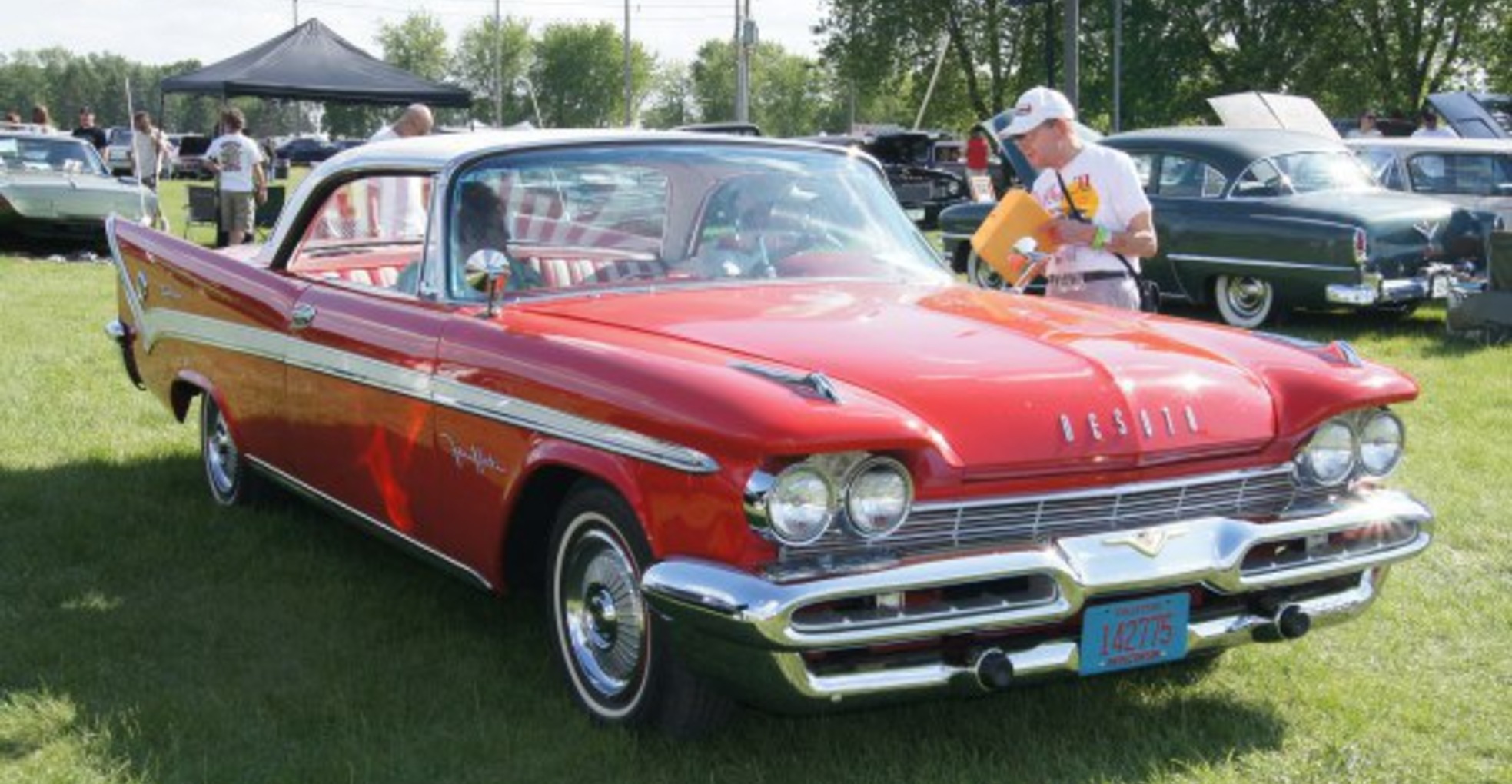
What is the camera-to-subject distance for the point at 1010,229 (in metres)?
5.26

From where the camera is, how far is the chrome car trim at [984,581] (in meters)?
2.94

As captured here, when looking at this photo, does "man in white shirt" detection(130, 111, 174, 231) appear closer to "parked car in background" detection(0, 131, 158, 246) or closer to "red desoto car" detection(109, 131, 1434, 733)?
"parked car in background" detection(0, 131, 158, 246)

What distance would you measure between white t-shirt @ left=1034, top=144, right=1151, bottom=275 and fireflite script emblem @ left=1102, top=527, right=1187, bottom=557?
2340 millimetres

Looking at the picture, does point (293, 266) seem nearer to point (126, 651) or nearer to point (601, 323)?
point (126, 651)

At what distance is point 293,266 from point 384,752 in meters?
2.22

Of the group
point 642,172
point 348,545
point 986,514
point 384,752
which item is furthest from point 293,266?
point 986,514

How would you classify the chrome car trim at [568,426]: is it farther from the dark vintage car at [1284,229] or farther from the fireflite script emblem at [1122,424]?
the dark vintage car at [1284,229]

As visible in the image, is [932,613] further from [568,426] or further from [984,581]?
[568,426]

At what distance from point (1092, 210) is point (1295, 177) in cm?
677

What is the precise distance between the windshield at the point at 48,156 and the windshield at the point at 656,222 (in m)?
14.2

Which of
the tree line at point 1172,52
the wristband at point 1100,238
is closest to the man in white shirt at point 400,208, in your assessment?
the wristband at point 1100,238

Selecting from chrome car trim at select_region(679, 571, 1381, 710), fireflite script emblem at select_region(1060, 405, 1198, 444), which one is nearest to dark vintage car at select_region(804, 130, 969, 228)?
fireflite script emblem at select_region(1060, 405, 1198, 444)

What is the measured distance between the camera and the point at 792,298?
13.5 feet

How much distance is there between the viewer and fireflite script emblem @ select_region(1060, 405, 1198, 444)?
3254mm
